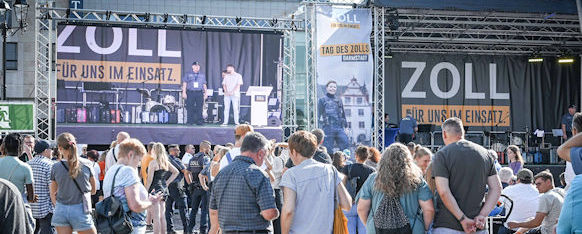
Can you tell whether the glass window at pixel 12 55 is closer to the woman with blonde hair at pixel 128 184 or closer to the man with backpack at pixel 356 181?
the man with backpack at pixel 356 181

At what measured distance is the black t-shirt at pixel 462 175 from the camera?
5.30 meters

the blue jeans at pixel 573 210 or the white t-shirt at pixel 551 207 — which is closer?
the blue jeans at pixel 573 210

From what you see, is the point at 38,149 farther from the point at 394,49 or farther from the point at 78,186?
the point at 394,49

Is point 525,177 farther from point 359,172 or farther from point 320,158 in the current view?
point 320,158

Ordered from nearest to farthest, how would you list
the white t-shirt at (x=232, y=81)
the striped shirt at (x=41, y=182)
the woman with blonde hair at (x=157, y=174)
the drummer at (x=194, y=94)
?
the striped shirt at (x=41, y=182)
the woman with blonde hair at (x=157, y=174)
the drummer at (x=194, y=94)
the white t-shirt at (x=232, y=81)

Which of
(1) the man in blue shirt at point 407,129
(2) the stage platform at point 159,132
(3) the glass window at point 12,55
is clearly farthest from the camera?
(3) the glass window at point 12,55

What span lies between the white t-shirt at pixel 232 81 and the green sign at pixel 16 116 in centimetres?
675

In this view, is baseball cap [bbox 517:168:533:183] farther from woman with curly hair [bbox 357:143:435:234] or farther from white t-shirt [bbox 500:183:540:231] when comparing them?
woman with curly hair [bbox 357:143:435:234]

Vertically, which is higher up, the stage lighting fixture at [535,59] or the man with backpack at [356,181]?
the stage lighting fixture at [535,59]

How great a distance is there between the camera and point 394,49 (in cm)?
2428

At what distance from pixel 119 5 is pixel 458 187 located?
2902 centimetres

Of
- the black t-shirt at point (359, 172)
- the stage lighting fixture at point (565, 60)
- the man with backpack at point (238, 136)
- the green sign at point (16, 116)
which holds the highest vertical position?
the stage lighting fixture at point (565, 60)

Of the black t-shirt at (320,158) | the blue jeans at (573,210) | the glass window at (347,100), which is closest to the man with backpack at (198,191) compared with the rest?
the black t-shirt at (320,158)

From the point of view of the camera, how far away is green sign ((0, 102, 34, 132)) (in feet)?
43.7
